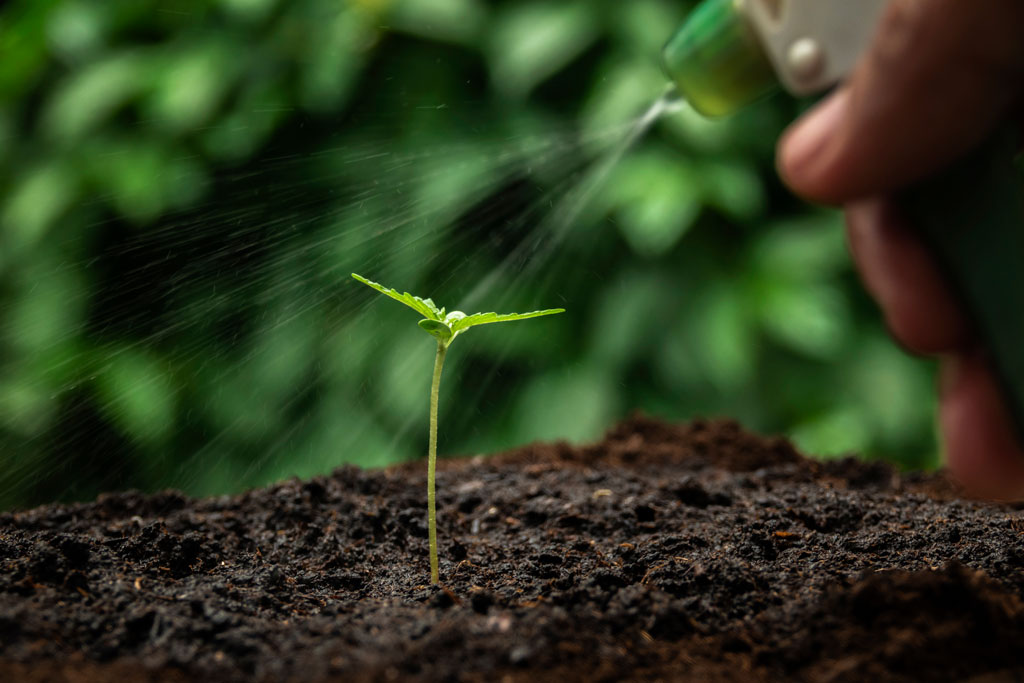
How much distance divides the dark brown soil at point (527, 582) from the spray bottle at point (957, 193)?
0.27 m

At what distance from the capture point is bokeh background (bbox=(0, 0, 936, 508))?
8.50 feet

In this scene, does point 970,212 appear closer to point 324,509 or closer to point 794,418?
point 324,509

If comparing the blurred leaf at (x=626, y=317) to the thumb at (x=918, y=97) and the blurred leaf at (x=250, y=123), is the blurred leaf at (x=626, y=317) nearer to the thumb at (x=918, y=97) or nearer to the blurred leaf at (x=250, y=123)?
the blurred leaf at (x=250, y=123)

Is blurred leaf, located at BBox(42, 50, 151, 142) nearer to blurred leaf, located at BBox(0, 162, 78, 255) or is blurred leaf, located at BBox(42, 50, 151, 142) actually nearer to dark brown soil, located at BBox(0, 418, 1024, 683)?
blurred leaf, located at BBox(0, 162, 78, 255)

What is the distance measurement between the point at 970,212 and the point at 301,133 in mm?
2515

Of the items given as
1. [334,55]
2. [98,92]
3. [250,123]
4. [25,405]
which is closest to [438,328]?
[334,55]

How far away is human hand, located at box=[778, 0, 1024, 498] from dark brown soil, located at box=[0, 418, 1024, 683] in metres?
0.17

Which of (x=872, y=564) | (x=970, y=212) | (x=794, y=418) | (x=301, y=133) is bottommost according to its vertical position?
(x=872, y=564)

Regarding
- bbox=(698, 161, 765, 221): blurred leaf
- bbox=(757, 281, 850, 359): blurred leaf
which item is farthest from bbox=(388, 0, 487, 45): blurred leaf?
bbox=(757, 281, 850, 359): blurred leaf

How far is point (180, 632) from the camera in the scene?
34.2 inches

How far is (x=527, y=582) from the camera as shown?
1.06 meters

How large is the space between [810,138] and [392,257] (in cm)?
180

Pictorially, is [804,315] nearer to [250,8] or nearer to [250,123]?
[250,123]

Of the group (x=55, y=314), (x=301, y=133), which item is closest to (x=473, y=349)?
(x=301, y=133)
